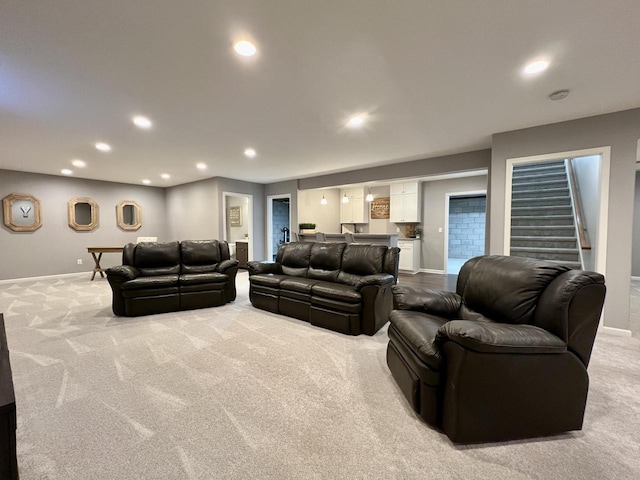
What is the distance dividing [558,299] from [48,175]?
31.3 feet

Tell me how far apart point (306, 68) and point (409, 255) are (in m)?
5.92

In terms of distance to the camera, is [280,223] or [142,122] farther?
[280,223]

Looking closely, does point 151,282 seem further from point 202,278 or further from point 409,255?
point 409,255

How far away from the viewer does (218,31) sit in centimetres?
178

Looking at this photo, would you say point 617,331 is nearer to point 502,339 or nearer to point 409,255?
point 502,339

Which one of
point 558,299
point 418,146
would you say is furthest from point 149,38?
point 418,146

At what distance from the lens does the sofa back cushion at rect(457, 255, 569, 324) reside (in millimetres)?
1681

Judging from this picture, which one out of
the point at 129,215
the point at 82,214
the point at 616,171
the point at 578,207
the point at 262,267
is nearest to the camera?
the point at 616,171

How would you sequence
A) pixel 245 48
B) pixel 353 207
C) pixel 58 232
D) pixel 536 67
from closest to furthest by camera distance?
pixel 245 48
pixel 536 67
pixel 58 232
pixel 353 207

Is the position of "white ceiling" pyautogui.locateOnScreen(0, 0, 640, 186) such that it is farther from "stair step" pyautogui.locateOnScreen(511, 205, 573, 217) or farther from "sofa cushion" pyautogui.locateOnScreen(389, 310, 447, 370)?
"stair step" pyautogui.locateOnScreen(511, 205, 573, 217)

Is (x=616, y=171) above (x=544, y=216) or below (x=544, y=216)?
above

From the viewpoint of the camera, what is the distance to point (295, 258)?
4.11m

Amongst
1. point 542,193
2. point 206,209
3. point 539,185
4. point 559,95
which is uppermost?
point 559,95

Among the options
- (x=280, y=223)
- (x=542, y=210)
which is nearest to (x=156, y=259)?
(x=280, y=223)
